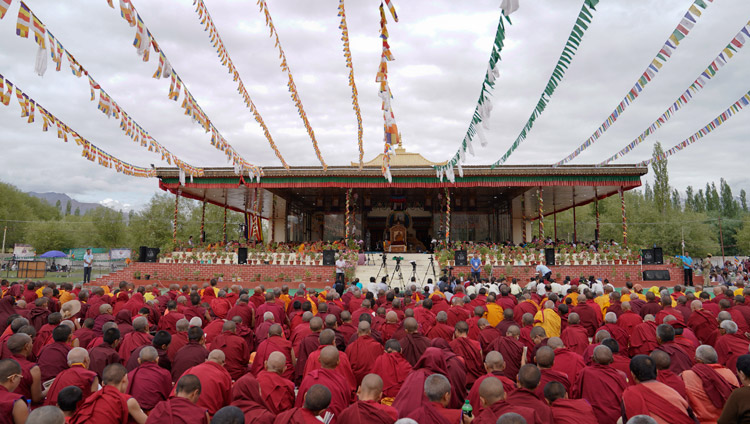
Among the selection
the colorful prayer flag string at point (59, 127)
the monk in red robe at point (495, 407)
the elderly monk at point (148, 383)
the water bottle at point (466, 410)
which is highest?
the colorful prayer flag string at point (59, 127)

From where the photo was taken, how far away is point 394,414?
11.3ft

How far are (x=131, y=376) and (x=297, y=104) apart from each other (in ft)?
32.8

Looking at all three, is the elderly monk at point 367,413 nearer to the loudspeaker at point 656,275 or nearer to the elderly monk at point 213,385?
the elderly monk at point 213,385

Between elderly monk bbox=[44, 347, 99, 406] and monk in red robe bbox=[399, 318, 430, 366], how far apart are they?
3.42 m

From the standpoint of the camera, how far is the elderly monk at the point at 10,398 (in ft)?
11.1

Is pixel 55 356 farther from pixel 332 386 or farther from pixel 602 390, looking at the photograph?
pixel 602 390

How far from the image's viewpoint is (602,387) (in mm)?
4086

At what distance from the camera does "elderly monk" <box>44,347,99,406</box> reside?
3.96 metres

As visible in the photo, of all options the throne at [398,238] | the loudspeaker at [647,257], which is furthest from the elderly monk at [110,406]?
the throne at [398,238]

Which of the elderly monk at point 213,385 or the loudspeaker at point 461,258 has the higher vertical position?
the loudspeaker at point 461,258

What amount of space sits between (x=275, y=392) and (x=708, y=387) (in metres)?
4.22

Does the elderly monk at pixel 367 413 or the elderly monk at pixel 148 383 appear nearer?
the elderly monk at pixel 367 413

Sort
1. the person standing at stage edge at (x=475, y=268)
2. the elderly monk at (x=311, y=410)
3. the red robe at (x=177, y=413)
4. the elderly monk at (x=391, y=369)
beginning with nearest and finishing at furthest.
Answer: the elderly monk at (x=311, y=410), the red robe at (x=177, y=413), the elderly monk at (x=391, y=369), the person standing at stage edge at (x=475, y=268)

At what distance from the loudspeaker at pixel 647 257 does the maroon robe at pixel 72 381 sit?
2192 cm
